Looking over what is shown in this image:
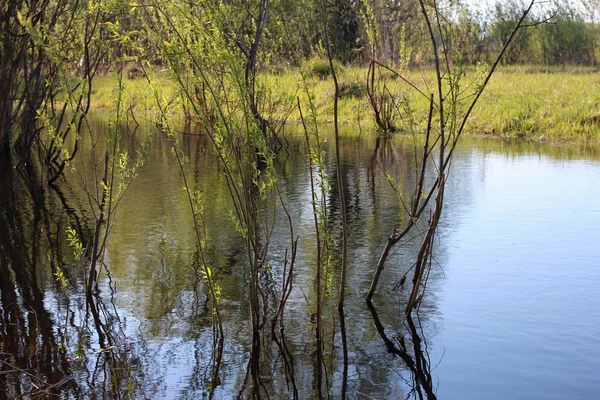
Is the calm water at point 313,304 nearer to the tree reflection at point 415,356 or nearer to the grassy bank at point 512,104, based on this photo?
the tree reflection at point 415,356

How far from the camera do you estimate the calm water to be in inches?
153

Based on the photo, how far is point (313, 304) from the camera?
490 cm

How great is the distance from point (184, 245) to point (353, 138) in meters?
8.11

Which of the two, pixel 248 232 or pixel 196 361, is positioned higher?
pixel 248 232

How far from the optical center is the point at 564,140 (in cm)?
1304

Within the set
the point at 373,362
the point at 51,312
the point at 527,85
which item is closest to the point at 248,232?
the point at 373,362

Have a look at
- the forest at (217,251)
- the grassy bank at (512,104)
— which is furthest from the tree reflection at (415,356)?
the grassy bank at (512,104)

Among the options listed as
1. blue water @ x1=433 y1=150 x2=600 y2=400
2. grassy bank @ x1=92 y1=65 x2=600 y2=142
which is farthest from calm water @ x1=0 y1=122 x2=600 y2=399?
grassy bank @ x1=92 y1=65 x2=600 y2=142

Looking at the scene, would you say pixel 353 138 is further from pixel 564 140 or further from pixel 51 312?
pixel 51 312

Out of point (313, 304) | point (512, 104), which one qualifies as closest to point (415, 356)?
point (313, 304)

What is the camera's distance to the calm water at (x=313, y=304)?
3883mm

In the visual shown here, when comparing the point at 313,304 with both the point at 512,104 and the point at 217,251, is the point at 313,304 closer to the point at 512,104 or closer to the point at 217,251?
the point at 217,251

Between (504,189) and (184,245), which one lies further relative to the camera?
(504,189)

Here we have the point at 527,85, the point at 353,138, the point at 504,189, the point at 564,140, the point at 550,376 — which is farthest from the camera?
the point at 527,85
